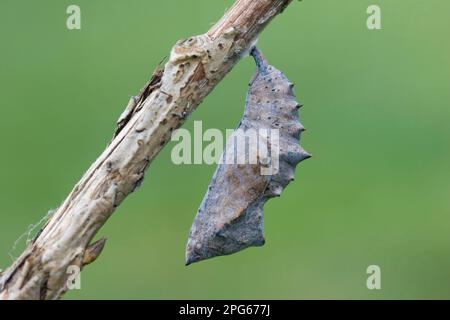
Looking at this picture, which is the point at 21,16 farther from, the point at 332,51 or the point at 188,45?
the point at 188,45

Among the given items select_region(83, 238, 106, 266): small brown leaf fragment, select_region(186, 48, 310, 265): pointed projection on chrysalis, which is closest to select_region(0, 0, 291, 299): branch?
select_region(83, 238, 106, 266): small brown leaf fragment

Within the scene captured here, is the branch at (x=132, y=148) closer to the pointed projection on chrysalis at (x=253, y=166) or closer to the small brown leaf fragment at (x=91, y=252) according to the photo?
the small brown leaf fragment at (x=91, y=252)

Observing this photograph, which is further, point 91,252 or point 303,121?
point 303,121

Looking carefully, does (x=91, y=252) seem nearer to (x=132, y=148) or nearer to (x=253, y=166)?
(x=132, y=148)

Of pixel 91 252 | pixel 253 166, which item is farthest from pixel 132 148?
pixel 253 166

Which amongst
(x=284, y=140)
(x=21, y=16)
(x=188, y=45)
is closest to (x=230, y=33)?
(x=188, y=45)

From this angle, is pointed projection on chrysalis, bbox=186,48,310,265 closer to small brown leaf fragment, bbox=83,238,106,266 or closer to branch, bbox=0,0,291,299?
branch, bbox=0,0,291,299

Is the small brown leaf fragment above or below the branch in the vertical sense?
below
